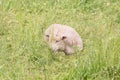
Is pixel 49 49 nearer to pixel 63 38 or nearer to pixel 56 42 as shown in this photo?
pixel 56 42

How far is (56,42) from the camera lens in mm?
5336

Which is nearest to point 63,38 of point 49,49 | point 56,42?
point 56,42

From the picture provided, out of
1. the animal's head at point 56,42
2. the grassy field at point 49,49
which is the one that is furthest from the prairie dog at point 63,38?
the grassy field at point 49,49

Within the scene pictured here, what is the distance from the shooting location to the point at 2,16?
6.19 metres

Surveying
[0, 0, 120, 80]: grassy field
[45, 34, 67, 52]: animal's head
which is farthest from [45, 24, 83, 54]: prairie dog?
[0, 0, 120, 80]: grassy field

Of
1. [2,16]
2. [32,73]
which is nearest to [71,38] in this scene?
[32,73]

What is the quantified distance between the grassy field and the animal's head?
9 centimetres

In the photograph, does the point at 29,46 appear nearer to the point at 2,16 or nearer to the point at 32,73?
the point at 32,73

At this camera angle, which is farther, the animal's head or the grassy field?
the animal's head

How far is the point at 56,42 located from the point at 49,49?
300 mm

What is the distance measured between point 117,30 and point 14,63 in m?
1.72

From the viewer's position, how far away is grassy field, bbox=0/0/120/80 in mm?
4406

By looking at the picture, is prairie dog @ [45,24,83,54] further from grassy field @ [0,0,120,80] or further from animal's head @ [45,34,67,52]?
grassy field @ [0,0,120,80]

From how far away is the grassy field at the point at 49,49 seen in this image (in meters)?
4.41
